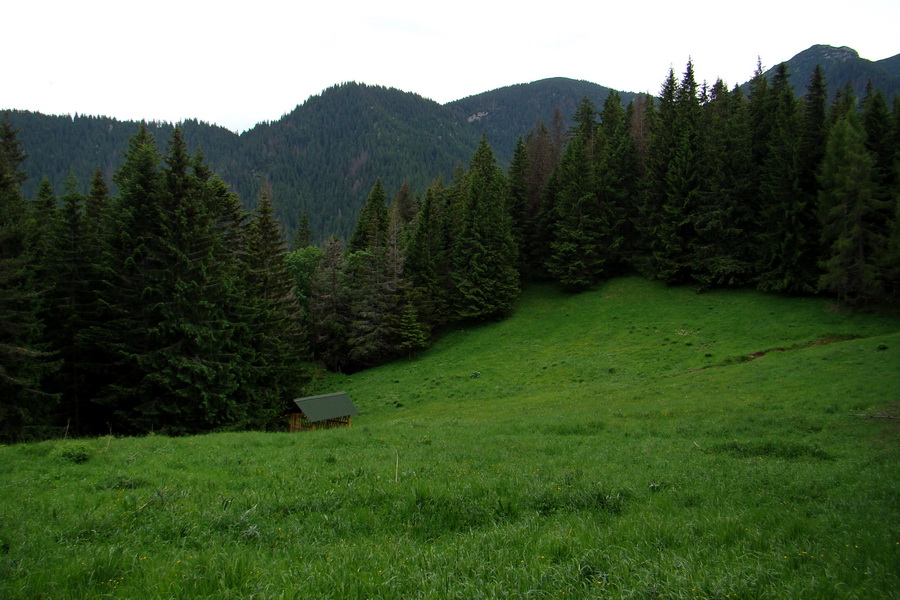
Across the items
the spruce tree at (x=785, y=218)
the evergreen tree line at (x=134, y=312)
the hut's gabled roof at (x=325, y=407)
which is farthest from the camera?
the spruce tree at (x=785, y=218)

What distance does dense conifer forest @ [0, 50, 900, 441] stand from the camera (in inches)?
1006

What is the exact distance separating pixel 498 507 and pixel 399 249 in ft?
165

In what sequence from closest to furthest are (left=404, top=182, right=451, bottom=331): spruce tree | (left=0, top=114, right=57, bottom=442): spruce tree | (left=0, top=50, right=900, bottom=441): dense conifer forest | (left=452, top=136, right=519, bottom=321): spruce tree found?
(left=0, top=114, right=57, bottom=442): spruce tree
(left=0, top=50, right=900, bottom=441): dense conifer forest
(left=452, top=136, right=519, bottom=321): spruce tree
(left=404, top=182, right=451, bottom=331): spruce tree

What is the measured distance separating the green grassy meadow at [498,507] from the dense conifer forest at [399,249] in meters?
11.9

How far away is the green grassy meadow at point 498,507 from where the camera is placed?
4844mm

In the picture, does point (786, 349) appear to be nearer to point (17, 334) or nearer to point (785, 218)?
point (785, 218)

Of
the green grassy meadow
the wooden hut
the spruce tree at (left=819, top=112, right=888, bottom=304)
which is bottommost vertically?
the wooden hut

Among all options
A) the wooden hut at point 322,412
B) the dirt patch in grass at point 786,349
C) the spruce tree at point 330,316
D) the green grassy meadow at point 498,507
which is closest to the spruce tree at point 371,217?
the spruce tree at point 330,316

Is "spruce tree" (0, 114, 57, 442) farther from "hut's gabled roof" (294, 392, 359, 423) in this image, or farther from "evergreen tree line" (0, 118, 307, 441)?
"hut's gabled roof" (294, 392, 359, 423)

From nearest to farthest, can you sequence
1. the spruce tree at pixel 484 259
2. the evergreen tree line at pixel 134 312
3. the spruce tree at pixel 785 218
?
the evergreen tree line at pixel 134 312
the spruce tree at pixel 785 218
the spruce tree at pixel 484 259

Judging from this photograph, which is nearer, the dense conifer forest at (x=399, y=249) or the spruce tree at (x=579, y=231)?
the dense conifer forest at (x=399, y=249)

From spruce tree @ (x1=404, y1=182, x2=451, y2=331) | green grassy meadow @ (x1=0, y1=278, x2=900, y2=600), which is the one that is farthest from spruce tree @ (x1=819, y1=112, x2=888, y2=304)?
spruce tree @ (x1=404, y1=182, x2=451, y2=331)

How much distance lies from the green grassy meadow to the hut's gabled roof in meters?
9.86

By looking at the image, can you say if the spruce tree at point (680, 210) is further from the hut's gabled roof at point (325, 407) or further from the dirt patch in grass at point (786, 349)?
the hut's gabled roof at point (325, 407)
